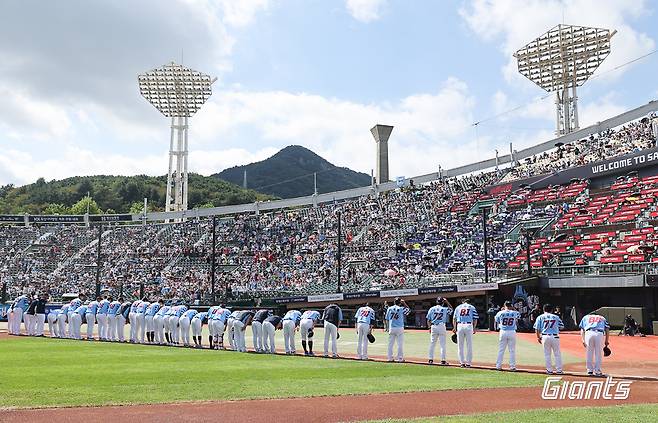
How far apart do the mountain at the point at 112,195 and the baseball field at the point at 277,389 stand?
98.7 m

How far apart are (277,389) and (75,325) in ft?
53.1

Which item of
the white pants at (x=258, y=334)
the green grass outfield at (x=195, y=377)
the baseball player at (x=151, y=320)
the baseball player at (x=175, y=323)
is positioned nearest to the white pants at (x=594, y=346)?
the green grass outfield at (x=195, y=377)

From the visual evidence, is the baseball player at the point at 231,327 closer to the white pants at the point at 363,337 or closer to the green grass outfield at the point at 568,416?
the white pants at the point at 363,337

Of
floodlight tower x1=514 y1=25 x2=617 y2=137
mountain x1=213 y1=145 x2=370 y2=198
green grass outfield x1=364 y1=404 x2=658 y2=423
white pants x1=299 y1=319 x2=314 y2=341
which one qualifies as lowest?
green grass outfield x1=364 y1=404 x2=658 y2=423

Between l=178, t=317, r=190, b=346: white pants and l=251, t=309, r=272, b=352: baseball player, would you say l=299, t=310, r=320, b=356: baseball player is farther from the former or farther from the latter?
l=178, t=317, r=190, b=346: white pants

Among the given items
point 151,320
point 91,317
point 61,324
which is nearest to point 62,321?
point 61,324

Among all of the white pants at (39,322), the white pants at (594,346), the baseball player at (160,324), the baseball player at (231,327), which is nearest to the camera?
the white pants at (594,346)

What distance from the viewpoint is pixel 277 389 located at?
451 inches

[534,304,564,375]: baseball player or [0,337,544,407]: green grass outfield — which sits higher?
[534,304,564,375]: baseball player

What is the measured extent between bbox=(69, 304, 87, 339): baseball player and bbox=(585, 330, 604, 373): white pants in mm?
18988

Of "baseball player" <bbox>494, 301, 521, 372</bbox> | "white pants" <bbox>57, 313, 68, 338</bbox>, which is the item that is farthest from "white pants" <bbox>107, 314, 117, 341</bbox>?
"baseball player" <bbox>494, 301, 521, 372</bbox>

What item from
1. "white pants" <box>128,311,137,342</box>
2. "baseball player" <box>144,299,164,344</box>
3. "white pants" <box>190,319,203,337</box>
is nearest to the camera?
"white pants" <box>190,319,203,337</box>

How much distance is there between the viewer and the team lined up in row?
1420cm

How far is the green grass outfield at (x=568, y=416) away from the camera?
859cm
